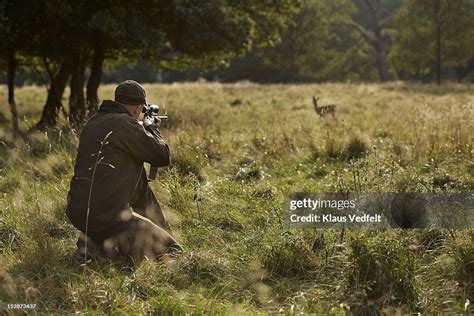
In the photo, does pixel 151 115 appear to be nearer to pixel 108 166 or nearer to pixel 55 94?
pixel 108 166

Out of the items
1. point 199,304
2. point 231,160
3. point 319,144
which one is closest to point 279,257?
point 199,304

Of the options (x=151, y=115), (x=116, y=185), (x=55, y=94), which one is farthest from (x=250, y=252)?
(x=55, y=94)

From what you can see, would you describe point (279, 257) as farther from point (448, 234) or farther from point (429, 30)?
point (429, 30)

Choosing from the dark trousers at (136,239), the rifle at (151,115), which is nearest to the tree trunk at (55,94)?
the rifle at (151,115)

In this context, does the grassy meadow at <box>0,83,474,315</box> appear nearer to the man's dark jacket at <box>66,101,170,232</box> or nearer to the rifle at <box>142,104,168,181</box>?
the man's dark jacket at <box>66,101,170,232</box>

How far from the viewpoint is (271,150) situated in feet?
29.8

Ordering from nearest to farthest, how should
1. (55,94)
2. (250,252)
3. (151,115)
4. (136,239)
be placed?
(136,239) → (250,252) → (151,115) → (55,94)

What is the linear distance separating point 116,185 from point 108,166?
180 mm

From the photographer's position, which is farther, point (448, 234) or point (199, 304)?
point (448, 234)

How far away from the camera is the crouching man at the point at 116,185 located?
182 inches

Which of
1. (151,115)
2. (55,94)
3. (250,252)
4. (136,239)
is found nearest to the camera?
(136,239)

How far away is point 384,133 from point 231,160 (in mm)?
3419

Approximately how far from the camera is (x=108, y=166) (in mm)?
4691

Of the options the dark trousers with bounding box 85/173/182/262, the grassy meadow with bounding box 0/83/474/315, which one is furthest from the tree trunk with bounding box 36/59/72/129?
the dark trousers with bounding box 85/173/182/262
